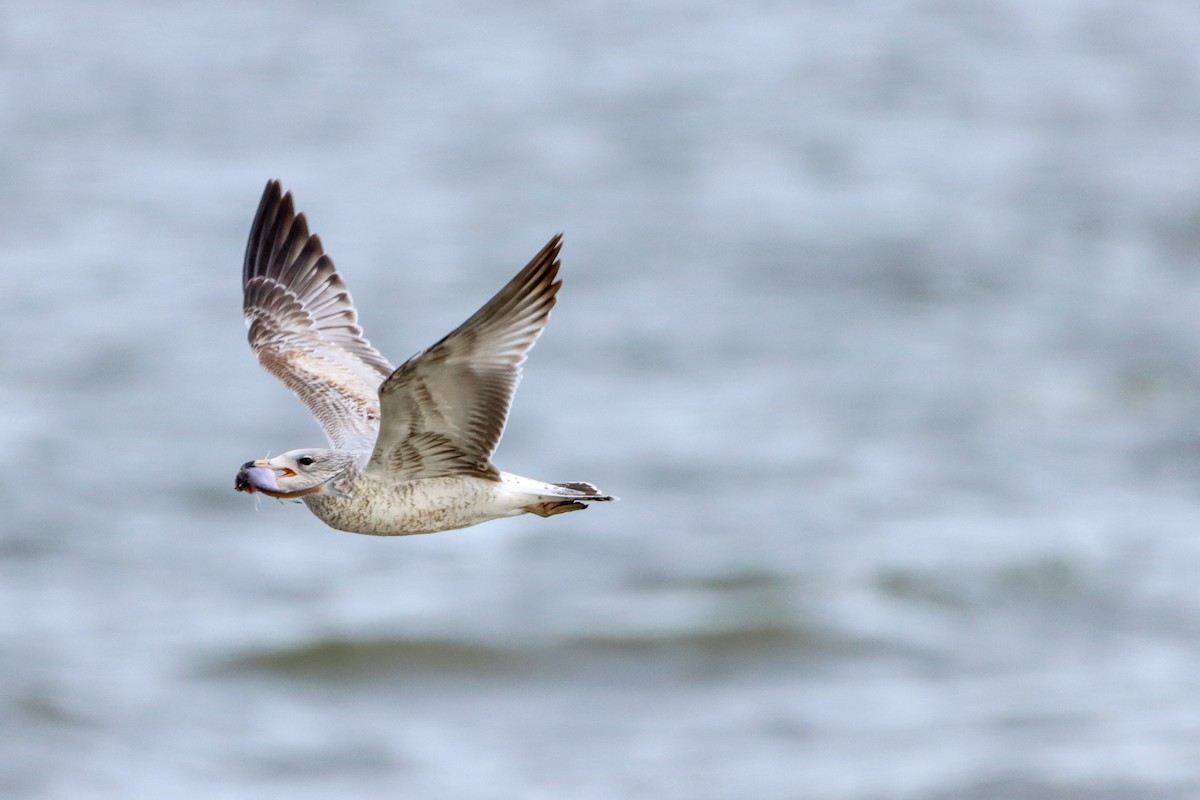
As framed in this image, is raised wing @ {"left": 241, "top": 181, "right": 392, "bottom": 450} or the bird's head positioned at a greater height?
raised wing @ {"left": 241, "top": 181, "right": 392, "bottom": 450}

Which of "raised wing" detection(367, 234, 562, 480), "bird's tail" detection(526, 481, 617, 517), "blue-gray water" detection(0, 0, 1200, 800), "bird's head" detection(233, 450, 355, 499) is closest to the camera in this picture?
"raised wing" detection(367, 234, 562, 480)

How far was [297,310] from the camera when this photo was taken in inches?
396

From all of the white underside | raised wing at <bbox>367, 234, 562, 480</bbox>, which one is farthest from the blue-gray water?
raised wing at <bbox>367, 234, 562, 480</bbox>

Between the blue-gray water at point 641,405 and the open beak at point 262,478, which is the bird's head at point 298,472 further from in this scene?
the blue-gray water at point 641,405

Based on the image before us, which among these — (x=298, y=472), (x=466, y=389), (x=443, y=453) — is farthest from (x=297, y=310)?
(x=466, y=389)

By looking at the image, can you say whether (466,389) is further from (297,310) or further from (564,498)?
(297,310)

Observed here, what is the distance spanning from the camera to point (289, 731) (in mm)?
22531

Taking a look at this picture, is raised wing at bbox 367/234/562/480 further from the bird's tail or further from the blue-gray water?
the blue-gray water

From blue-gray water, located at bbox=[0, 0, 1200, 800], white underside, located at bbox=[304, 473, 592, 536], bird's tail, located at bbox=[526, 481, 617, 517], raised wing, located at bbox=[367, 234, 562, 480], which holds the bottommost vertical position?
white underside, located at bbox=[304, 473, 592, 536]

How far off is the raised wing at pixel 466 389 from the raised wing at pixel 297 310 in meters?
1.65

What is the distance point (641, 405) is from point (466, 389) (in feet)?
70.0

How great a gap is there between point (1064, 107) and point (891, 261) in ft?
28.7

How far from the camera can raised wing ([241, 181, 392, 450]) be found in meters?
9.45

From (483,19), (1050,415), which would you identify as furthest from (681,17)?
(1050,415)
